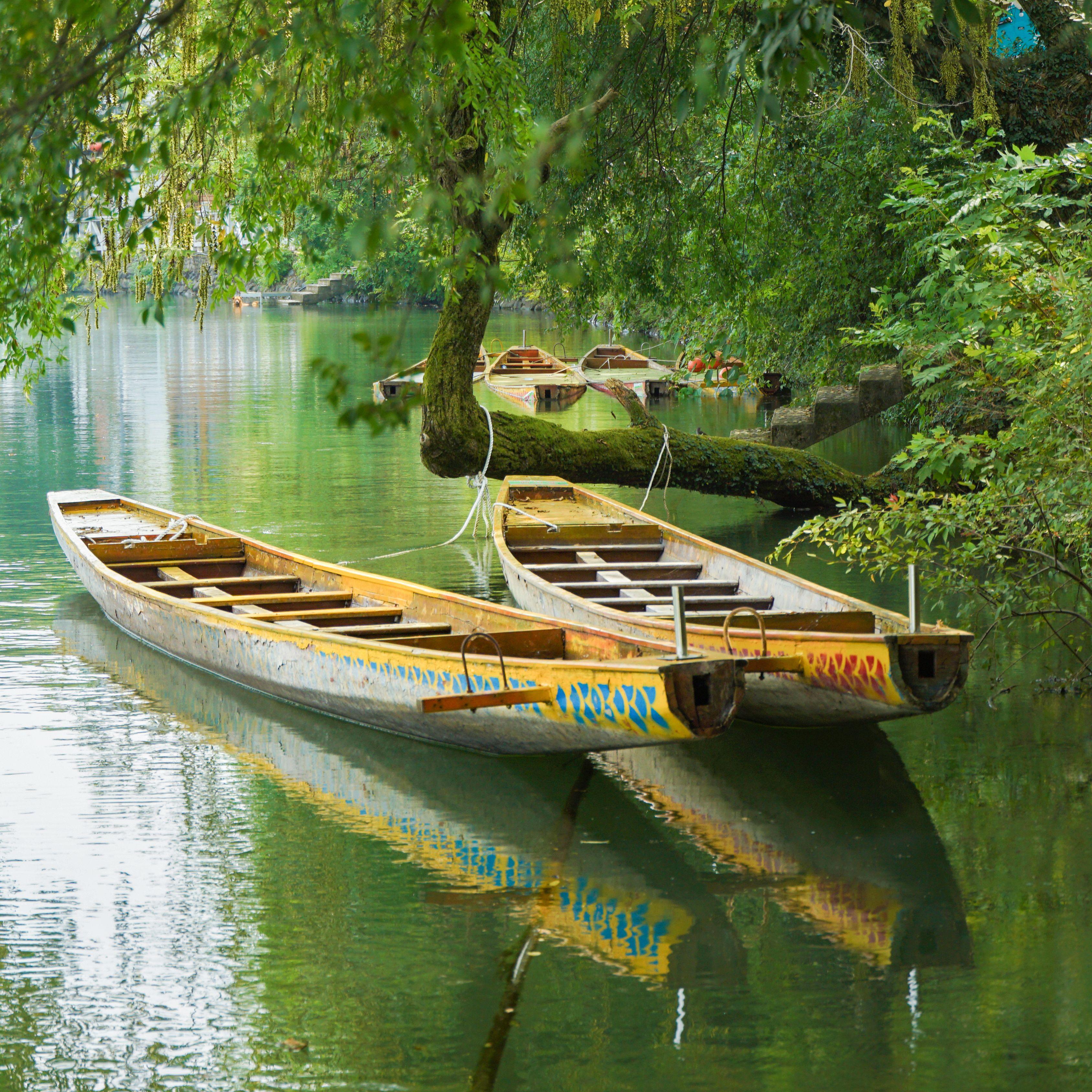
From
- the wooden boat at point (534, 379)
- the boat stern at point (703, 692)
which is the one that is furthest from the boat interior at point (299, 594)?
the wooden boat at point (534, 379)

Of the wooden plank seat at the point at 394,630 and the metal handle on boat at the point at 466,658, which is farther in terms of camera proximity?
the wooden plank seat at the point at 394,630

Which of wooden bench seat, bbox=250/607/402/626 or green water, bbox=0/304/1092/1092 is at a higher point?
wooden bench seat, bbox=250/607/402/626

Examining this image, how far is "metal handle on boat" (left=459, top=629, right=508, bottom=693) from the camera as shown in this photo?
5609mm

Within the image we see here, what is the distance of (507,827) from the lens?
5672 mm

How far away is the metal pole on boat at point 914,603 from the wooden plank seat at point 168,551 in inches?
202

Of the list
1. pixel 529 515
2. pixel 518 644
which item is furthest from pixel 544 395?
pixel 518 644

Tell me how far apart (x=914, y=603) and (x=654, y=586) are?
281cm

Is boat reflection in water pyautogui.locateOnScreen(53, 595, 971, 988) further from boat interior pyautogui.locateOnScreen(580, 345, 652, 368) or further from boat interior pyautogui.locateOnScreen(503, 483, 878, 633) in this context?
boat interior pyautogui.locateOnScreen(580, 345, 652, 368)

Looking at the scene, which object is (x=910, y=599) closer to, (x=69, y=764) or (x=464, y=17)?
(x=464, y=17)

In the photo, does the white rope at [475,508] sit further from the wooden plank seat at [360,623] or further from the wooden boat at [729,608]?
the wooden plank seat at [360,623]

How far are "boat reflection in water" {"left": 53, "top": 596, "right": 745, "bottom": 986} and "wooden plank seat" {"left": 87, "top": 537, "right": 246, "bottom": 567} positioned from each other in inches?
60.9

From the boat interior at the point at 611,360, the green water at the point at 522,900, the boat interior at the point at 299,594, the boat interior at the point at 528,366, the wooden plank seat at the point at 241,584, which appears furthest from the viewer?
the boat interior at the point at 611,360

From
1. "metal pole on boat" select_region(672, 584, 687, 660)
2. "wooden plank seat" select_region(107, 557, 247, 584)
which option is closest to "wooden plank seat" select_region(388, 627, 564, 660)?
"metal pole on boat" select_region(672, 584, 687, 660)

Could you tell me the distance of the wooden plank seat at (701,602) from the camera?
7.49 m
